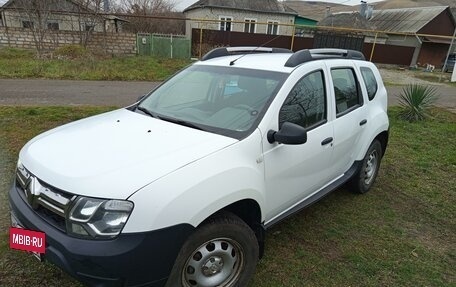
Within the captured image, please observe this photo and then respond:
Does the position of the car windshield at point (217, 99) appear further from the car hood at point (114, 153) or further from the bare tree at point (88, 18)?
the bare tree at point (88, 18)

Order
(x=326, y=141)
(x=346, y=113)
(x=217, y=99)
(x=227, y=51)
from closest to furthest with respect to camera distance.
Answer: (x=217, y=99), (x=326, y=141), (x=346, y=113), (x=227, y=51)

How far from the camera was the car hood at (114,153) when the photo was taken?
195cm

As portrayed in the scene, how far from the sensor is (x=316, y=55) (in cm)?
346

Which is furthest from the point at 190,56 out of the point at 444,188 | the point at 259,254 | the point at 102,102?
the point at 259,254

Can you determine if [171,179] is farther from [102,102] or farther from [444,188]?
[102,102]

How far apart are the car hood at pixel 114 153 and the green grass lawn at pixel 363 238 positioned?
97 cm

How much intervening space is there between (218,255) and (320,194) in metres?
1.47

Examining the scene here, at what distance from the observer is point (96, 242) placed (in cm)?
186

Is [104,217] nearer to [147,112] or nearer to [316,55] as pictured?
[147,112]

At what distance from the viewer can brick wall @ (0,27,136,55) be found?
16.6 m

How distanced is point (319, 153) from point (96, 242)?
6.73ft

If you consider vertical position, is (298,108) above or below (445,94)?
above

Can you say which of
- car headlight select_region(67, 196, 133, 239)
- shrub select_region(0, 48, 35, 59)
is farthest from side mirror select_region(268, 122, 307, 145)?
shrub select_region(0, 48, 35, 59)

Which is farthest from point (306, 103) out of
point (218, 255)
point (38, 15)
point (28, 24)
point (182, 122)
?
point (28, 24)
